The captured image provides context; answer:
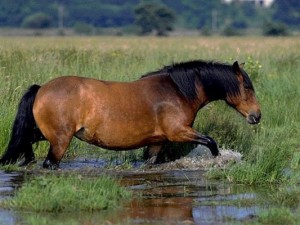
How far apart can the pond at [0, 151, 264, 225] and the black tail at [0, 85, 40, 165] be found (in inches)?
11.0

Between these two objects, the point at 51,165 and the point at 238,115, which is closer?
the point at 51,165

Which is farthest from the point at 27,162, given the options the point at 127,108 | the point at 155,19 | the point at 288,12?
the point at 288,12

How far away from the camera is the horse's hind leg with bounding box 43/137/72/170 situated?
1127 cm

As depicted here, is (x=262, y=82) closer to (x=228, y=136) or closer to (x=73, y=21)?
(x=228, y=136)

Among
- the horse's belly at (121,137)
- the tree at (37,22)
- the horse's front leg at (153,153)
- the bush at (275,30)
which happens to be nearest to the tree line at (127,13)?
the tree at (37,22)

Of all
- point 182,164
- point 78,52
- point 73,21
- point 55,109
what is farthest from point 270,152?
point 73,21

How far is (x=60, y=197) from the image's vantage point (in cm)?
880

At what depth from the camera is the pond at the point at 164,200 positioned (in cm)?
861

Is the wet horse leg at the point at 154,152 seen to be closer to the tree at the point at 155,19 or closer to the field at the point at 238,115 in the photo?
the field at the point at 238,115

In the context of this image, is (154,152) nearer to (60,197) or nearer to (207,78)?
(207,78)

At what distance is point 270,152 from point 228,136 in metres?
2.26

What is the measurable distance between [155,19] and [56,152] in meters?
74.5

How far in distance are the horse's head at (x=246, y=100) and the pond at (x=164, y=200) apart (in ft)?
2.98

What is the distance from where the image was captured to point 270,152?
429 inches
